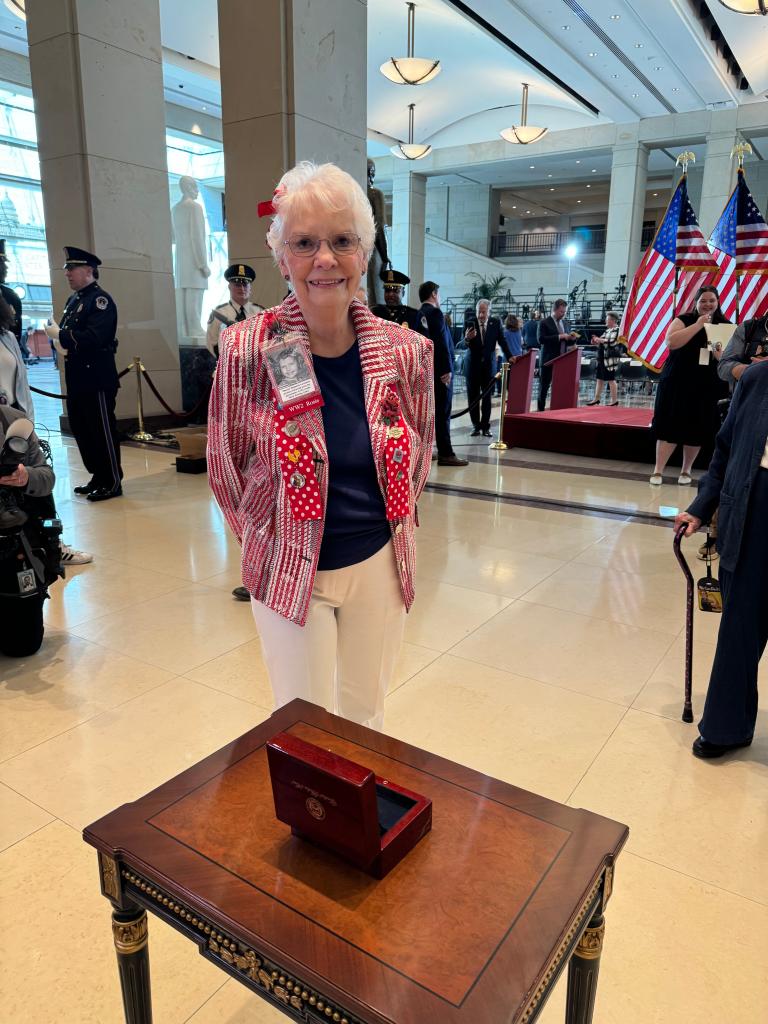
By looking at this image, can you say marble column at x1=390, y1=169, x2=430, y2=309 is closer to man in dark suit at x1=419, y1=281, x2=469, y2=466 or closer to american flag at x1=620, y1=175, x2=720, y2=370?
man in dark suit at x1=419, y1=281, x2=469, y2=466

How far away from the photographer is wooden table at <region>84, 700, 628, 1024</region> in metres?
0.84

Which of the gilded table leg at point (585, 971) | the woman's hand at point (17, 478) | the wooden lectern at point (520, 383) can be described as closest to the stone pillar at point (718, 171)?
the wooden lectern at point (520, 383)

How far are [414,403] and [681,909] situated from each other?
4.64 feet

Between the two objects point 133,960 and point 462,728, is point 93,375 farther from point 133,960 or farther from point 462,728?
point 133,960

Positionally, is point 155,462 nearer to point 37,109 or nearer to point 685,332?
point 37,109

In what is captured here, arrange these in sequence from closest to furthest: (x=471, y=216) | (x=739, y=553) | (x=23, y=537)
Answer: (x=739, y=553) < (x=23, y=537) < (x=471, y=216)

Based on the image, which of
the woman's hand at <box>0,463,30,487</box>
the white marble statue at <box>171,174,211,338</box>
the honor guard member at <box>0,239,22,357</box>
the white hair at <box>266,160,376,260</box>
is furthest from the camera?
the white marble statue at <box>171,174,211,338</box>

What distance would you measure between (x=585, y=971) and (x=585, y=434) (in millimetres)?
7046

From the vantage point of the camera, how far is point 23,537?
2.91 metres

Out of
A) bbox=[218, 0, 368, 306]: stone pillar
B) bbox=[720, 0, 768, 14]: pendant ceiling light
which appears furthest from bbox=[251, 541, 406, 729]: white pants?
bbox=[720, 0, 768, 14]: pendant ceiling light

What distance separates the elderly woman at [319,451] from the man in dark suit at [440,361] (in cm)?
458

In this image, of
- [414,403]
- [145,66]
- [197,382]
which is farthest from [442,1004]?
[145,66]

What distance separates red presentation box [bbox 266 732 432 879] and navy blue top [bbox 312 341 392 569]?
567 mm

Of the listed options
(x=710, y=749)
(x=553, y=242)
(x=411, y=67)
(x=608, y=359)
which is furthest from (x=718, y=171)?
(x=710, y=749)
